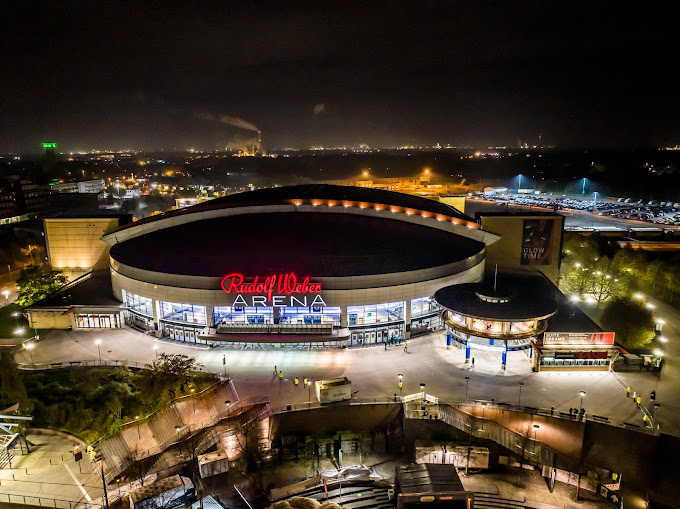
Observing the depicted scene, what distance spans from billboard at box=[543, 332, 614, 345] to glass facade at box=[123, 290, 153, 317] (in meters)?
41.2

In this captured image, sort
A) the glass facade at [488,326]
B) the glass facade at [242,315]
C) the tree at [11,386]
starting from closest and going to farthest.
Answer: the tree at [11,386]
the glass facade at [488,326]
the glass facade at [242,315]

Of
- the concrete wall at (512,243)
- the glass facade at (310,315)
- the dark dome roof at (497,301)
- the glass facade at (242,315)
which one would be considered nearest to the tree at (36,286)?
the glass facade at (242,315)

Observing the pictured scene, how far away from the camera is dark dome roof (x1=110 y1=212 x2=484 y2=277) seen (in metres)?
48.7

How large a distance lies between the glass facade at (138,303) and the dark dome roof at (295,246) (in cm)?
387

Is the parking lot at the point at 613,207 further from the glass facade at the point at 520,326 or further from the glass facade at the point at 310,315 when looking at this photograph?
the glass facade at the point at 310,315

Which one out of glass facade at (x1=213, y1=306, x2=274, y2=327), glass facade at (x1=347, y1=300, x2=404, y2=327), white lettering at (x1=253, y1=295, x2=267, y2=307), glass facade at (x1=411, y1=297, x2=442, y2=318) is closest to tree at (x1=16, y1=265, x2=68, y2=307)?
glass facade at (x1=213, y1=306, x2=274, y2=327)

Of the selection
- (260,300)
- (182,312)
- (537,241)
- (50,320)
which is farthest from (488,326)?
(50,320)

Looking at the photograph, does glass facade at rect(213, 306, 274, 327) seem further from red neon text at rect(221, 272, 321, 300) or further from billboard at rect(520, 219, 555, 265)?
billboard at rect(520, 219, 555, 265)

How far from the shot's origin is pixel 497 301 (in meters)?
45.4

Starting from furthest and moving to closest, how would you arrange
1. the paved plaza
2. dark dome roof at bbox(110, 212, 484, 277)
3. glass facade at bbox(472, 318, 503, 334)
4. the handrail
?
dark dome roof at bbox(110, 212, 484, 277), glass facade at bbox(472, 318, 503, 334), the paved plaza, the handrail

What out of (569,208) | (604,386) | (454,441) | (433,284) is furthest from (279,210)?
(569,208)

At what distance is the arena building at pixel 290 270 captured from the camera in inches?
1827

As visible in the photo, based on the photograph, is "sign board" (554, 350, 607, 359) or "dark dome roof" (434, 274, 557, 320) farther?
"dark dome roof" (434, 274, 557, 320)

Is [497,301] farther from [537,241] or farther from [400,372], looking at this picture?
[537,241]
